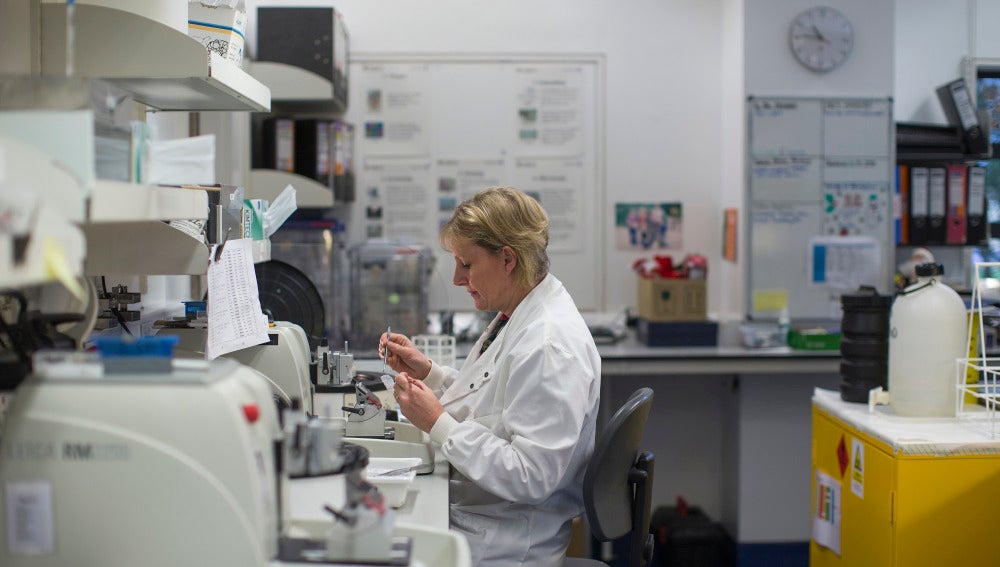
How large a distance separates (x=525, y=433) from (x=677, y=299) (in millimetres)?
2189

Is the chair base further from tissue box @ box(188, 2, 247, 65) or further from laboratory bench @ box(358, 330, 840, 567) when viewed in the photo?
laboratory bench @ box(358, 330, 840, 567)

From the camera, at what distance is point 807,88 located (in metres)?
4.01

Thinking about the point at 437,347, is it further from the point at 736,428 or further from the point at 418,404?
the point at 736,428

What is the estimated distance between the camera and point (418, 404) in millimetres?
1897

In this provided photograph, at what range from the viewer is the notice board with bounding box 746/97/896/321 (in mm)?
4016

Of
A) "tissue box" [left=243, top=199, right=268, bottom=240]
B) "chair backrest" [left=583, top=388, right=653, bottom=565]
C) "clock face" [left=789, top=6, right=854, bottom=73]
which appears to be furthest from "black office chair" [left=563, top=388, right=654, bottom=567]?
"clock face" [left=789, top=6, right=854, bottom=73]

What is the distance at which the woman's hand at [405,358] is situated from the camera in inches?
91.0

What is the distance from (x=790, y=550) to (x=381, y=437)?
2579 millimetres

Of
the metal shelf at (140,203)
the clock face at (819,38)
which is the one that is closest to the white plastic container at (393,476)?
the metal shelf at (140,203)

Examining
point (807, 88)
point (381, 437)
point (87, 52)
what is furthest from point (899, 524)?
point (807, 88)

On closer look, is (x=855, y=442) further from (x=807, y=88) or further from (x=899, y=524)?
(x=807, y=88)

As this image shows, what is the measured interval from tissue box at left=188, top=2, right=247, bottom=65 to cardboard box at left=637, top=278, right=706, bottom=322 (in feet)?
7.79

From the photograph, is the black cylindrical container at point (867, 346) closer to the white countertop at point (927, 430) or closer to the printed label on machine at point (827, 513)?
the white countertop at point (927, 430)

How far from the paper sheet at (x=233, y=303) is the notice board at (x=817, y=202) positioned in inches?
104
